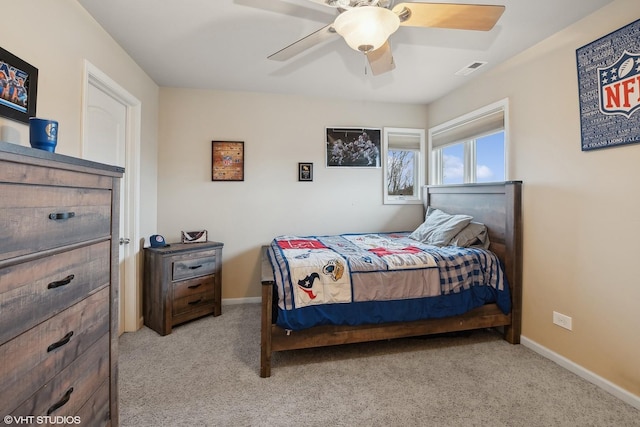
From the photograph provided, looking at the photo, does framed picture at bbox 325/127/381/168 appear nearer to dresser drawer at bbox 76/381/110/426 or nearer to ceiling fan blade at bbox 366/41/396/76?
ceiling fan blade at bbox 366/41/396/76

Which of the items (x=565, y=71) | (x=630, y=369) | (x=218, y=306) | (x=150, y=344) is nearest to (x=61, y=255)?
(x=150, y=344)

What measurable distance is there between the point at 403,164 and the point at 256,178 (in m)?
1.98

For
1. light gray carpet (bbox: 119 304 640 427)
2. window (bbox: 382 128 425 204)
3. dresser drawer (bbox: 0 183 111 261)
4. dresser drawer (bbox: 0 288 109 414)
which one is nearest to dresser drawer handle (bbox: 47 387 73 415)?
dresser drawer (bbox: 0 288 109 414)

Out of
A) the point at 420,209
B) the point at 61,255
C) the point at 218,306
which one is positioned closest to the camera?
the point at 61,255

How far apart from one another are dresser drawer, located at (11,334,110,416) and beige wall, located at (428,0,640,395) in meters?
2.90

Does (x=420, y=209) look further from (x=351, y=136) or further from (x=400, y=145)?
(x=351, y=136)

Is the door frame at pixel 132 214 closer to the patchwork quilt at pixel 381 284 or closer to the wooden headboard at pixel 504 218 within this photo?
the patchwork quilt at pixel 381 284

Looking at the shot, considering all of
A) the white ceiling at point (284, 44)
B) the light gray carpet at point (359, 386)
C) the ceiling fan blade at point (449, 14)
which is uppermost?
the white ceiling at point (284, 44)

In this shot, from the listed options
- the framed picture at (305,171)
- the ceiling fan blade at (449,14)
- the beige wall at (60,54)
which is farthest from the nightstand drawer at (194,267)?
the ceiling fan blade at (449,14)

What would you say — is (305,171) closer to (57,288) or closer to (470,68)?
(470,68)

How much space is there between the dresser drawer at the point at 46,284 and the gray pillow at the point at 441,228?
262 cm

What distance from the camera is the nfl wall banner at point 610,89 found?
167 centimetres

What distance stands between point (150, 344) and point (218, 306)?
0.71 meters

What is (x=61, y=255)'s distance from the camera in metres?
0.98
